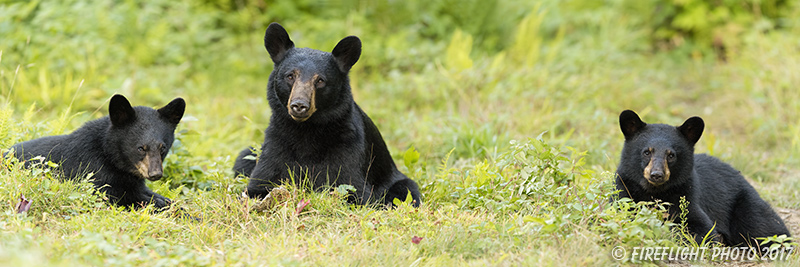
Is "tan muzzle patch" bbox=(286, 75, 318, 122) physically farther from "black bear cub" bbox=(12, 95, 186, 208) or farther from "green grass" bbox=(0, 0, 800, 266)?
"black bear cub" bbox=(12, 95, 186, 208)

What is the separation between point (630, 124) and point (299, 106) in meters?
2.06

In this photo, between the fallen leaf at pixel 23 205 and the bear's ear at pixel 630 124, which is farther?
the bear's ear at pixel 630 124

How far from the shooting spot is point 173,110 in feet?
14.6

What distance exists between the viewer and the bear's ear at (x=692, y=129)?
420 cm

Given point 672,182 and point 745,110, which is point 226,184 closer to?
point 672,182

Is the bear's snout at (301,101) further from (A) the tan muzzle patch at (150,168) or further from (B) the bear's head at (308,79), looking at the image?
(A) the tan muzzle patch at (150,168)

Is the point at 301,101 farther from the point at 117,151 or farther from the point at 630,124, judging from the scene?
the point at 630,124

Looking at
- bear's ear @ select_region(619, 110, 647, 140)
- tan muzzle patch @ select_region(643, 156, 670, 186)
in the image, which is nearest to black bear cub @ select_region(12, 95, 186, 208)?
bear's ear @ select_region(619, 110, 647, 140)

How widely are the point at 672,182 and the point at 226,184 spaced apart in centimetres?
288

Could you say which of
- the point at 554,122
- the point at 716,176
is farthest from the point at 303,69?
the point at 554,122

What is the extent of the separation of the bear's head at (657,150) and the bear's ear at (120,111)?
3.03 m

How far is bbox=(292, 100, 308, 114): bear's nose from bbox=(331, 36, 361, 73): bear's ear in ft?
1.65

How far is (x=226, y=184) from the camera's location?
15.3ft

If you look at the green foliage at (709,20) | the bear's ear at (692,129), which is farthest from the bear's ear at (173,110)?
the green foliage at (709,20)
